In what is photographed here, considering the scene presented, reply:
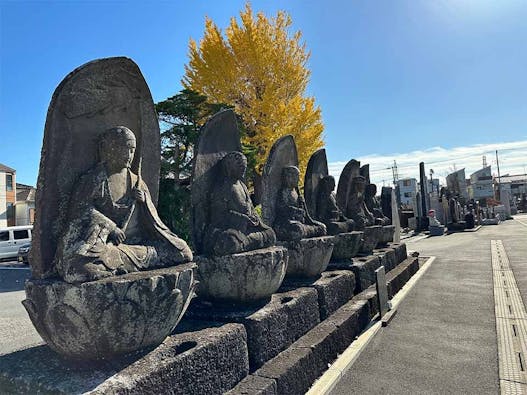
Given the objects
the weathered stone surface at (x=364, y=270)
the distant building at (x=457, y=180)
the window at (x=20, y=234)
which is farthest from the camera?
the distant building at (x=457, y=180)

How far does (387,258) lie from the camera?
6.96 meters

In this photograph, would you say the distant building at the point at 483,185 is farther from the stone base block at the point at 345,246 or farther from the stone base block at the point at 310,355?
the stone base block at the point at 310,355

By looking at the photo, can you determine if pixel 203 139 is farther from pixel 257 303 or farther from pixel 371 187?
pixel 371 187

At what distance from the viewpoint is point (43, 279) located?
2152mm

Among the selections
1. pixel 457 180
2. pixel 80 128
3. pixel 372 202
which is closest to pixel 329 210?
pixel 372 202

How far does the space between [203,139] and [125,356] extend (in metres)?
2.11

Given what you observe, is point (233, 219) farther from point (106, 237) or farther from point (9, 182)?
point (9, 182)

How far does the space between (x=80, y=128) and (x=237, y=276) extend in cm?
157

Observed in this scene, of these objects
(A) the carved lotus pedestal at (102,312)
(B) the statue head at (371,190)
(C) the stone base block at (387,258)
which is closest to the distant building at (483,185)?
(B) the statue head at (371,190)

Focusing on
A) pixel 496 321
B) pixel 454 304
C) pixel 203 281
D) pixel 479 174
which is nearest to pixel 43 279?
pixel 203 281

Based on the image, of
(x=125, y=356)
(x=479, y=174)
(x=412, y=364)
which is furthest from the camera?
(x=479, y=174)

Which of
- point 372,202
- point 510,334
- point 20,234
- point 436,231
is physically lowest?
point 510,334

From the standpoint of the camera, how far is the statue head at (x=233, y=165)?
142 inches

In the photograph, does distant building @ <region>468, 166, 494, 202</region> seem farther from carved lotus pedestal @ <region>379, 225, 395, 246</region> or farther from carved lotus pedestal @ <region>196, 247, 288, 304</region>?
carved lotus pedestal @ <region>196, 247, 288, 304</region>
